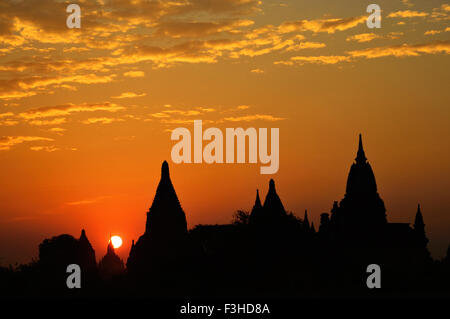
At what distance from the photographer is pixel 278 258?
67125mm

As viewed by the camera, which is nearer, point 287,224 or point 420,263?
point 287,224

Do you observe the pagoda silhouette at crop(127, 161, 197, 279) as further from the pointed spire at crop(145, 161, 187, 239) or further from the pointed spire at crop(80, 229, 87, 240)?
the pointed spire at crop(80, 229, 87, 240)

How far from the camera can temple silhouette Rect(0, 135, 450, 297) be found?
5922 centimetres

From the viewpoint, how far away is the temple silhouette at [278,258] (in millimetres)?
59219

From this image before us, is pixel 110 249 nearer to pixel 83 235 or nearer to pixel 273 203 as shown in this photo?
pixel 83 235

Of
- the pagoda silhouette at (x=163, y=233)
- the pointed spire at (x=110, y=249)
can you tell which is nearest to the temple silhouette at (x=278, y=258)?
the pagoda silhouette at (x=163, y=233)

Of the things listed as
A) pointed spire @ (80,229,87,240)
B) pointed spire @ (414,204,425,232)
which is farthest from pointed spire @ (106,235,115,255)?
pointed spire @ (414,204,425,232)

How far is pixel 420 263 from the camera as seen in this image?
268 feet

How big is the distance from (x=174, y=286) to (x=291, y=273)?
378 inches

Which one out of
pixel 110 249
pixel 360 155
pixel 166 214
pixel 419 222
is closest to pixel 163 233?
pixel 166 214

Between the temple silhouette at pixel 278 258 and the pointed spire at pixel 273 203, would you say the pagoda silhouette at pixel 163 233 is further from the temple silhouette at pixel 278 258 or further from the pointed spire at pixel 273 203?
the pointed spire at pixel 273 203

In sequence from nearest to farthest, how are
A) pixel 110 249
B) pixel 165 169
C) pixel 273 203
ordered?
pixel 165 169 < pixel 273 203 < pixel 110 249
